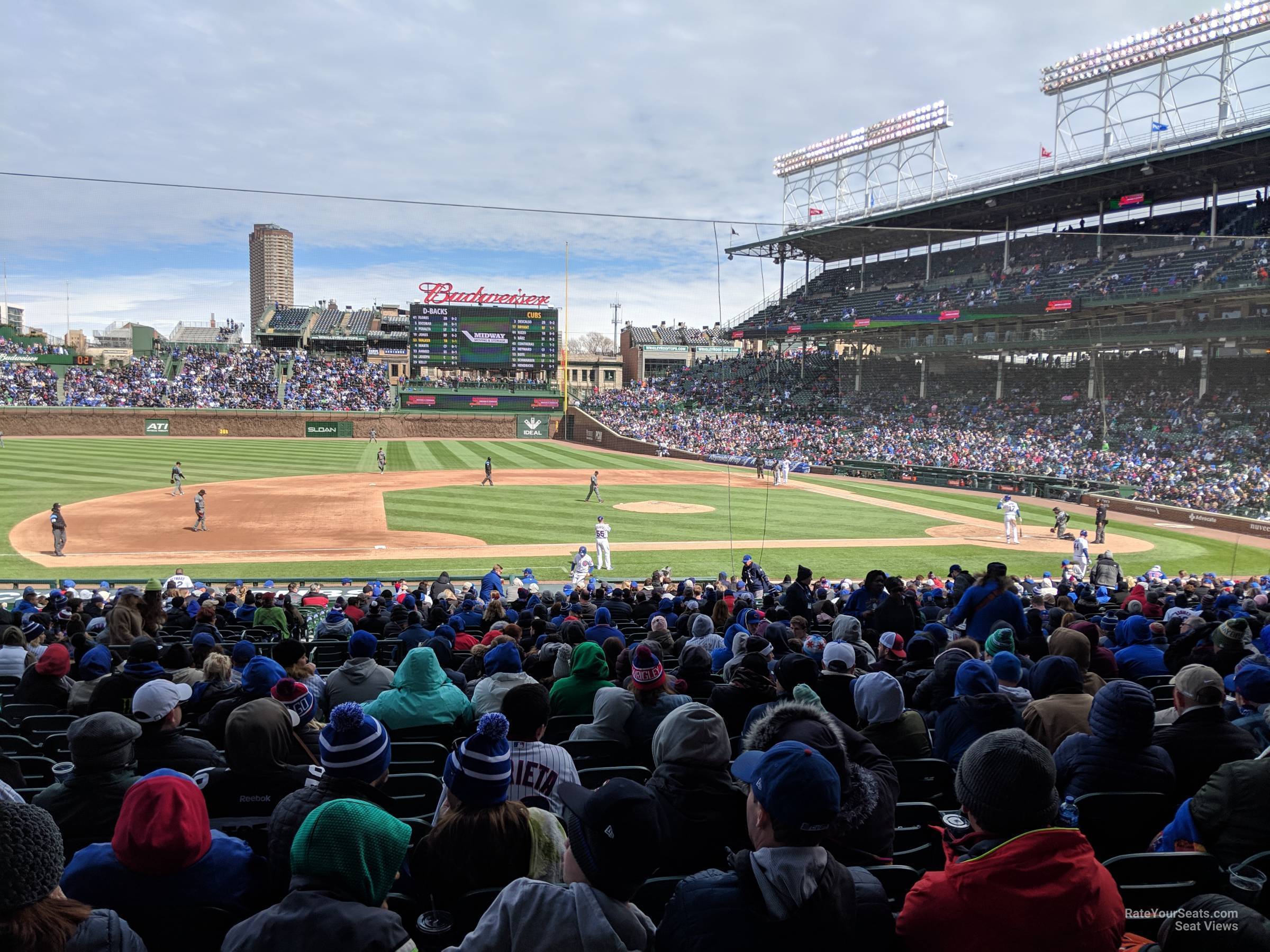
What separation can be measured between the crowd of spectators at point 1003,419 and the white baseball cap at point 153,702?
36330mm

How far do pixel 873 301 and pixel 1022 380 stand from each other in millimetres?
11272

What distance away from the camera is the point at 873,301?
57.2 meters

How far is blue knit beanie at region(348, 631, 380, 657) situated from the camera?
23.4ft

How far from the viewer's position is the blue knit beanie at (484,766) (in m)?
3.24

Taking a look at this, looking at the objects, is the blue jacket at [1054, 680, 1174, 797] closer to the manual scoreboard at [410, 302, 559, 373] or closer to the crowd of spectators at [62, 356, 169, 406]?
the manual scoreboard at [410, 302, 559, 373]

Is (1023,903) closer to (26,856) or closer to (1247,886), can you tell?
(1247,886)

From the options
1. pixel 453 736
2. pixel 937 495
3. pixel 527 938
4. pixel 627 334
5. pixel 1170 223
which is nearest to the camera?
pixel 527 938

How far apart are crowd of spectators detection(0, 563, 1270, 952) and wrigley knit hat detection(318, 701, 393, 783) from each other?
0.04ft

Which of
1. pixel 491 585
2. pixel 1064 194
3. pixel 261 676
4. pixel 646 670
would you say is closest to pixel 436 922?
pixel 646 670

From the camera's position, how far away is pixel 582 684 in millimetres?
6203

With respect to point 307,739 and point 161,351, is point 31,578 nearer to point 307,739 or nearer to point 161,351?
point 307,739

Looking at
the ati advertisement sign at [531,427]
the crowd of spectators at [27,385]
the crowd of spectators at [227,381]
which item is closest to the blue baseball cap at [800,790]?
the ati advertisement sign at [531,427]

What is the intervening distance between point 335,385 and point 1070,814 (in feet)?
256

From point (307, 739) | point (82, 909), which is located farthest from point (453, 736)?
point (82, 909)
